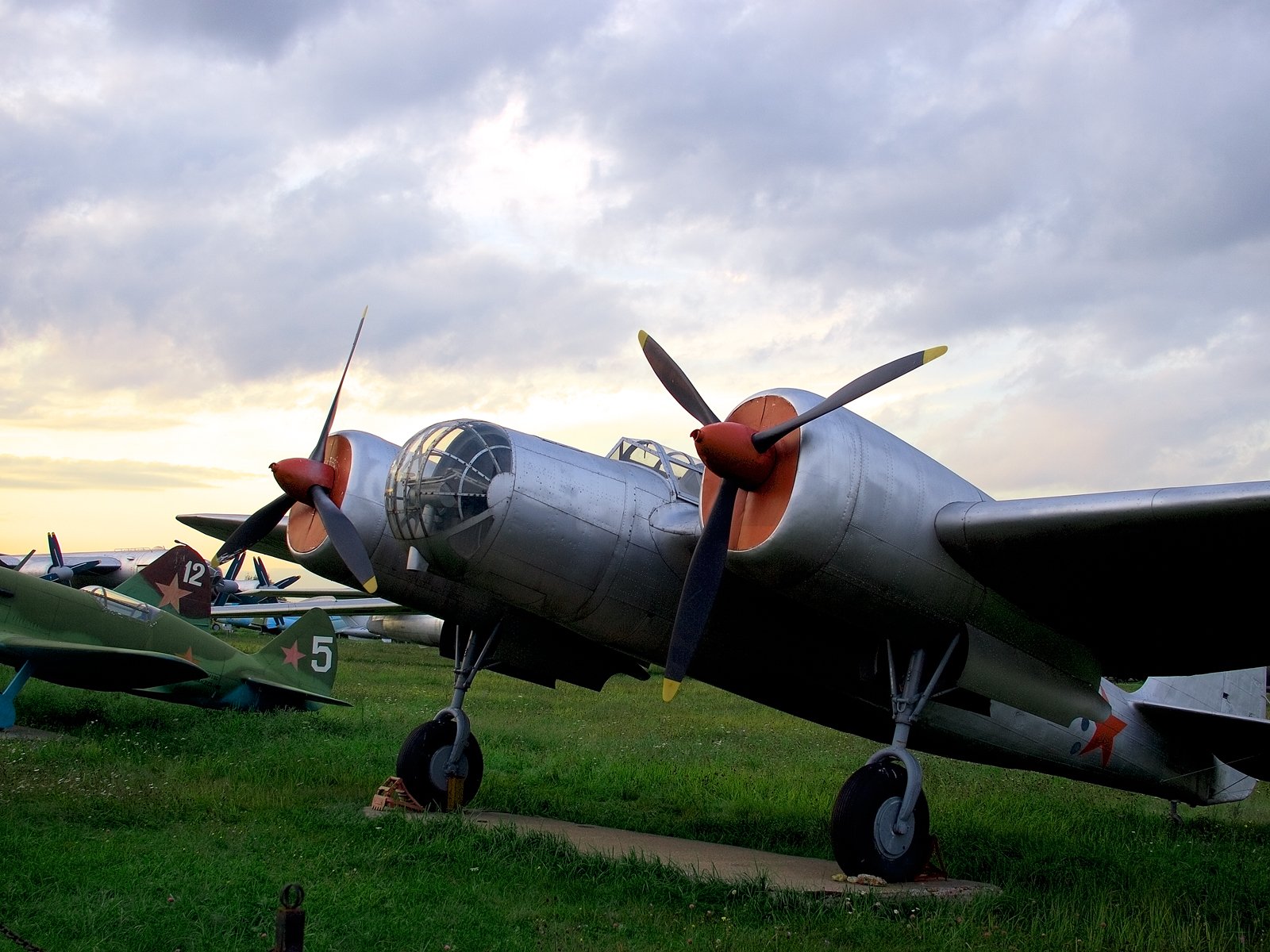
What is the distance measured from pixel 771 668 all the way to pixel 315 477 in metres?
4.20

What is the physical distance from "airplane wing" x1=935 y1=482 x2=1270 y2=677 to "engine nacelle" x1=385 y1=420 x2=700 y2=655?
220 centimetres

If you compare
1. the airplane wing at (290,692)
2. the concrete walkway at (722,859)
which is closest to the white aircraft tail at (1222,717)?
the concrete walkway at (722,859)

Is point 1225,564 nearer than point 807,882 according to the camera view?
Yes

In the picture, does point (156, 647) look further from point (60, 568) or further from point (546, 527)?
point (60, 568)

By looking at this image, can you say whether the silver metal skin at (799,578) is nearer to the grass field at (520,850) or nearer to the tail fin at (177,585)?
the grass field at (520,850)

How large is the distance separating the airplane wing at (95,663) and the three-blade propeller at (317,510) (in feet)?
12.4

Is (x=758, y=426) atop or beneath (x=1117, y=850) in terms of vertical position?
atop

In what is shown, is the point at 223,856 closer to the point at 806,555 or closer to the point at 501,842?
the point at 501,842

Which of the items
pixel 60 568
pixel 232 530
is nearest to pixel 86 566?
pixel 60 568

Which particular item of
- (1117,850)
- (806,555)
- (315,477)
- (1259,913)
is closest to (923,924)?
(806,555)

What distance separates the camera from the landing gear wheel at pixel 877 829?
707 cm

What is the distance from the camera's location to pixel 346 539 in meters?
8.81

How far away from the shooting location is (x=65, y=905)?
5898 mm

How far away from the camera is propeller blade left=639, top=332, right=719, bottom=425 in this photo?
7988 mm
